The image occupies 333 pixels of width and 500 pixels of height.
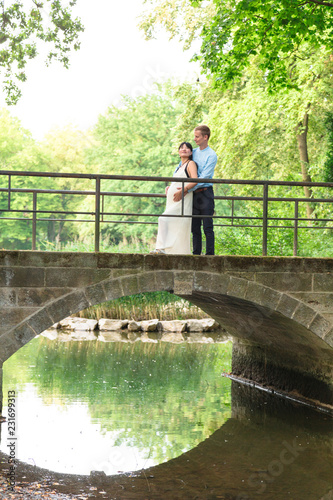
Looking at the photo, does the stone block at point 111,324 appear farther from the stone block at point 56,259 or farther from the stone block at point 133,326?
the stone block at point 56,259

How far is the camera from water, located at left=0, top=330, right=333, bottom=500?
23.9 ft

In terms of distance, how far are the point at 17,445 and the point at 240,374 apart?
18.6 ft

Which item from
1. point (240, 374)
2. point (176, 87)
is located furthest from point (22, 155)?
point (240, 374)

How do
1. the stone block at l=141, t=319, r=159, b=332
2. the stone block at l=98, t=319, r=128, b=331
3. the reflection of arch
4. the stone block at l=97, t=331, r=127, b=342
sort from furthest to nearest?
the stone block at l=98, t=319, r=128, b=331 → the stone block at l=141, t=319, r=159, b=332 → the stone block at l=97, t=331, r=127, b=342 → the reflection of arch

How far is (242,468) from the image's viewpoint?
7789 mm

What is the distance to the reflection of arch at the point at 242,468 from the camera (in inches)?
276

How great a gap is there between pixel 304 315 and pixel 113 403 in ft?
11.3

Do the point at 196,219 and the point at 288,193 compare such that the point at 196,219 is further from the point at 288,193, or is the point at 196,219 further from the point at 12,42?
the point at 288,193

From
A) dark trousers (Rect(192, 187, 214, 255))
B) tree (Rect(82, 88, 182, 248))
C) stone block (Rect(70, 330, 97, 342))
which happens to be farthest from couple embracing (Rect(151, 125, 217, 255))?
tree (Rect(82, 88, 182, 248))

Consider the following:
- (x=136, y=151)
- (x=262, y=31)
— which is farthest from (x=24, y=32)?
(x=136, y=151)

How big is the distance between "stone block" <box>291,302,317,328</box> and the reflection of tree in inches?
79.2

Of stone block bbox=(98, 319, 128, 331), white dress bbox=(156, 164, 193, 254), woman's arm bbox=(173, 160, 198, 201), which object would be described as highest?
woman's arm bbox=(173, 160, 198, 201)

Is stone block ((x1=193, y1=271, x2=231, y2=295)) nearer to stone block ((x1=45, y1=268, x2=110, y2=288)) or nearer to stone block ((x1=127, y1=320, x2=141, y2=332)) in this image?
stone block ((x1=45, y1=268, x2=110, y2=288))

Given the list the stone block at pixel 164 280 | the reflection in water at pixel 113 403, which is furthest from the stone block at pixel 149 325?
the stone block at pixel 164 280
